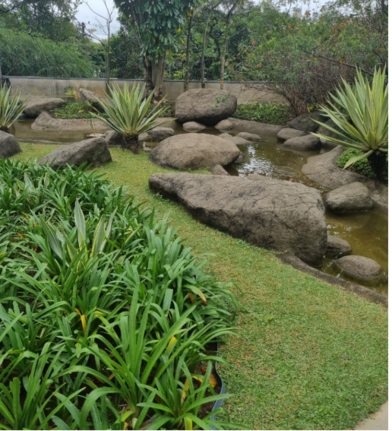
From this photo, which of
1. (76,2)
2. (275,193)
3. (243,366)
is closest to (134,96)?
(275,193)

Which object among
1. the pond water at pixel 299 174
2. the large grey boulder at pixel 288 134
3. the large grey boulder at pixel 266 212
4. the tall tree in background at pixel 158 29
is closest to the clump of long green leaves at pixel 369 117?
the pond water at pixel 299 174

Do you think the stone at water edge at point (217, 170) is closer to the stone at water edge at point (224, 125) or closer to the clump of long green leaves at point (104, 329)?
the clump of long green leaves at point (104, 329)

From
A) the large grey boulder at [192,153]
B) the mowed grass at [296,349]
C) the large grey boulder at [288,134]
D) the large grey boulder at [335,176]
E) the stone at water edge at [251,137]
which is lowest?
the mowed grass at [296,349]

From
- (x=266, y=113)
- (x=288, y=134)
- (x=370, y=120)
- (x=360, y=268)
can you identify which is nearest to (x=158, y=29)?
(x=266, y=113)

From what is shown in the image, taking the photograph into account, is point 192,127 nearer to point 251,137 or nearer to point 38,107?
point 251,137

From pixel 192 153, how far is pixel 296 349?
4.87 m

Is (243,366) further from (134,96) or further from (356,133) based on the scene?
(134,96)

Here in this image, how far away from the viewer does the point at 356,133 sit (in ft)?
20.4

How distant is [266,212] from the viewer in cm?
431

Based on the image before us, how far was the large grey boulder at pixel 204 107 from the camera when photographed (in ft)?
40.3

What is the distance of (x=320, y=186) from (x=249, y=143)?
3659mm

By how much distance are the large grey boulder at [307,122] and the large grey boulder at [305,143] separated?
987 millimetres

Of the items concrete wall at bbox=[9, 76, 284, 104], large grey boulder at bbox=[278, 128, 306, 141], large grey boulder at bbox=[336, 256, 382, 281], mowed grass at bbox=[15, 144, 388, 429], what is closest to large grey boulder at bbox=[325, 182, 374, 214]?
large grey boulder at bbox=[336, 256, 382, 281]

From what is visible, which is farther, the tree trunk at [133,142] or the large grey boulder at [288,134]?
the large grey boulder at [288,134]
